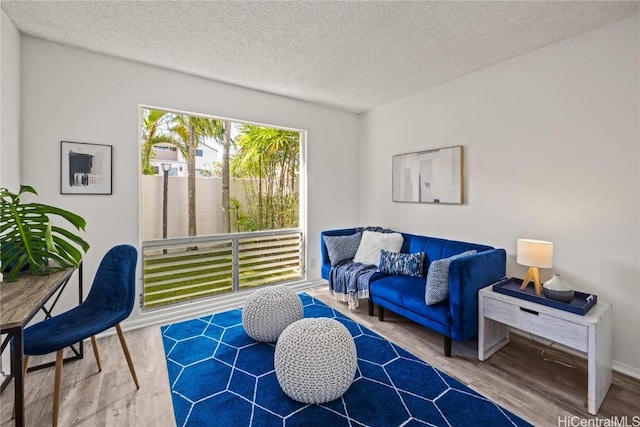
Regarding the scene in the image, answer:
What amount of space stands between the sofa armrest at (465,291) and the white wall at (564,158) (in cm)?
69

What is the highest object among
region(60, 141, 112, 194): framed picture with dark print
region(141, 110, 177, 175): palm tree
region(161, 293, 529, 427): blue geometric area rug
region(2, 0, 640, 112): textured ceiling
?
region(2, 0, 640, 112): textured ceiling

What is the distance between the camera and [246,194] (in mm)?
→ 3803

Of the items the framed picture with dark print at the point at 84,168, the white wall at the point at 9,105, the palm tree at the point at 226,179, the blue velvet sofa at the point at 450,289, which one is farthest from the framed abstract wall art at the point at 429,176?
the white wall at the point at 9,105

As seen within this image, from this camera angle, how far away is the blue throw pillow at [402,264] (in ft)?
9.88

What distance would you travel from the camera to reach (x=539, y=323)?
202 cm

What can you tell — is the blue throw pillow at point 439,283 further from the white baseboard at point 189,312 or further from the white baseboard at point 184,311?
the white baseboard at point 184,311

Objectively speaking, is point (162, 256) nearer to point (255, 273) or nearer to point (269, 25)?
point (255, 273)

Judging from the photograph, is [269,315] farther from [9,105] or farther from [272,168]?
[9,105]

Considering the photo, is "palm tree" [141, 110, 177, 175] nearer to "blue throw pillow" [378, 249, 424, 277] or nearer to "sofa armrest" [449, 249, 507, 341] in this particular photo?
"blue throw pillow" [378, 249, 424, 277]

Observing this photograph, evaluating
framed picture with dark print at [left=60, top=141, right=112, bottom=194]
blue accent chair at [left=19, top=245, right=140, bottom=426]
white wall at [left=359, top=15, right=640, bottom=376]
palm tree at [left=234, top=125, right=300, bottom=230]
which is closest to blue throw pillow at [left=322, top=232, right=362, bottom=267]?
palm tree at [left=234, top=125, right=300, bottom=230]

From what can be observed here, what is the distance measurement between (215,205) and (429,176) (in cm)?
255

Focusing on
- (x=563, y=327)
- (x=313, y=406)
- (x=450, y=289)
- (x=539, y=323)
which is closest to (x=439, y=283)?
(x=450, y=289)

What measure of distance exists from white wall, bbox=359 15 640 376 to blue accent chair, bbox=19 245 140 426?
3058 mm

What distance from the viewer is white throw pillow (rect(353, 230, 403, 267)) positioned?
11.0ft
